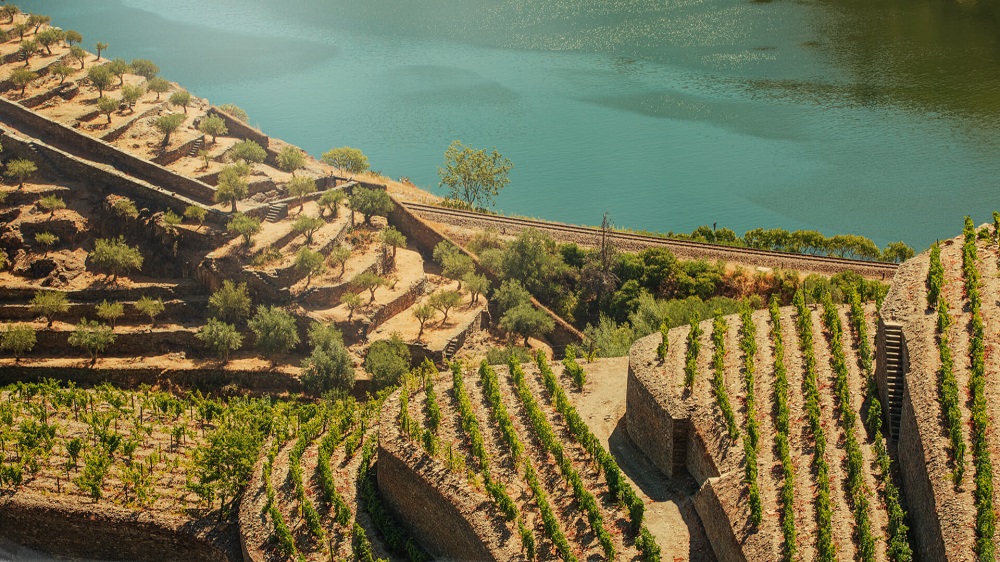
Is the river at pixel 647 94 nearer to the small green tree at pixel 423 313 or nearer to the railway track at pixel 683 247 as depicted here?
the railway track at pixel 683 247

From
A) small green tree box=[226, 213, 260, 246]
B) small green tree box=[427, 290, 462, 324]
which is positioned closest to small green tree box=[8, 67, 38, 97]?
small green tree box=[226, 213, 260, 246]

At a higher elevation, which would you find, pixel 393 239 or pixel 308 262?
pixel 393 239

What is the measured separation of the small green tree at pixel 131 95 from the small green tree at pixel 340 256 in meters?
17.9

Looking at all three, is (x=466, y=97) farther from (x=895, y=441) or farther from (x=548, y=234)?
(x=895, y=441)

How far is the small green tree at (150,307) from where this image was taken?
4812cm

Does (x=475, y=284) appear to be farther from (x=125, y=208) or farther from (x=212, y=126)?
(x=212, y=126)

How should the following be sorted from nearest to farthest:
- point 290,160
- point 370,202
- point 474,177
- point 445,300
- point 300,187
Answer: point 445,300
point 300,187
point 370,202
point 290,160
point 474,177

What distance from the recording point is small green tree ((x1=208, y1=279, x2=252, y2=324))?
4812 cm

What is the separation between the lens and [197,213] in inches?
2056

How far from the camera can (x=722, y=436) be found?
30375 mm

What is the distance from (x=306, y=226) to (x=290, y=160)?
835 cm

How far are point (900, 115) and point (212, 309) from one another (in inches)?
1989

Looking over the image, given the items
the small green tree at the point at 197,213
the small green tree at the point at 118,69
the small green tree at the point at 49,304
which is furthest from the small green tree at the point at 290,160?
the small green tree at the point at 49,304

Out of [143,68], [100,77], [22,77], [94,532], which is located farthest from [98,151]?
[94,532]
